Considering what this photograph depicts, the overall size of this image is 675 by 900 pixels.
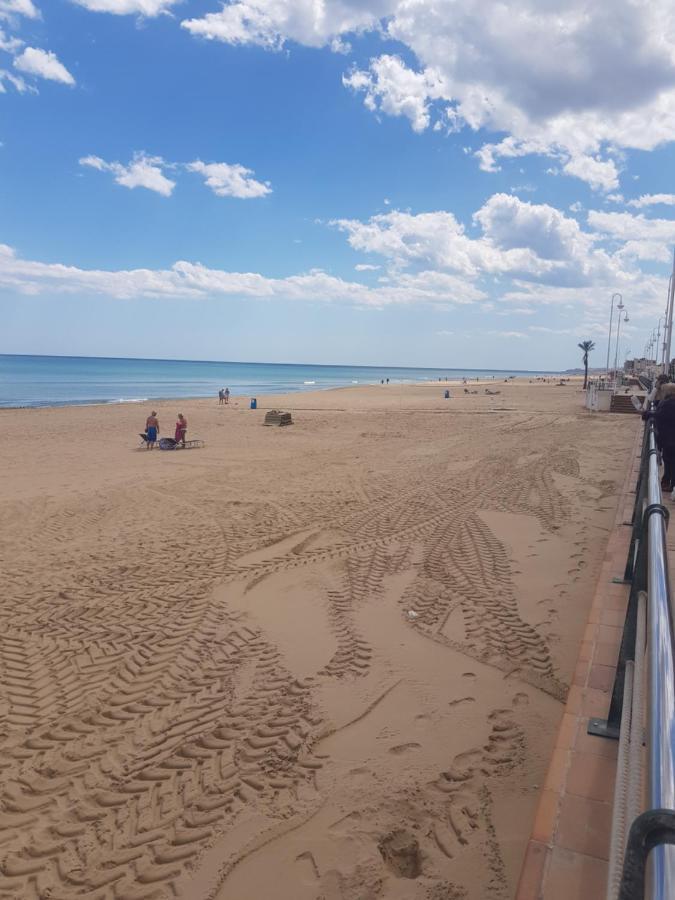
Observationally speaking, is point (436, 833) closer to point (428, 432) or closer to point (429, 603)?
point (429, 603)

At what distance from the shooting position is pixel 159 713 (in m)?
4.12

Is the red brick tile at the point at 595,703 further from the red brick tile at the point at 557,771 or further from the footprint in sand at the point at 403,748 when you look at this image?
the footprint in sand at the point at 403,748

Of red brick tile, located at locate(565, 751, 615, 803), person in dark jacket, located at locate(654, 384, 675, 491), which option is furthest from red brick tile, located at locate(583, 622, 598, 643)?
person in dark jacket, located at locate(654, 384, 675, 491)

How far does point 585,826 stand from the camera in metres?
2.47

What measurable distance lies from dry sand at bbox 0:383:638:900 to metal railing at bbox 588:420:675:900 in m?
1.12

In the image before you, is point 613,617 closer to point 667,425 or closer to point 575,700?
point 575,700

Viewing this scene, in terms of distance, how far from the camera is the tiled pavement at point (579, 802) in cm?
223

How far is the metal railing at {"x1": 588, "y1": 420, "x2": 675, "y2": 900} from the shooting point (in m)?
0.91

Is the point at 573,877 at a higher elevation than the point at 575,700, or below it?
below

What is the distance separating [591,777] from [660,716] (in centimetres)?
196

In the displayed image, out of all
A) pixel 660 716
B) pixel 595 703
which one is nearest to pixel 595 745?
pixel 595 703

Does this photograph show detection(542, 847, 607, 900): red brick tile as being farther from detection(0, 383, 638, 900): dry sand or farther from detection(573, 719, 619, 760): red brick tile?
detection(573, 719, 619, 760): red brick tile

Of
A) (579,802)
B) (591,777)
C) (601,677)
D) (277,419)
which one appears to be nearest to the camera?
(579,802)

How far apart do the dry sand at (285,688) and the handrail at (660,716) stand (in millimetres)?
1794
